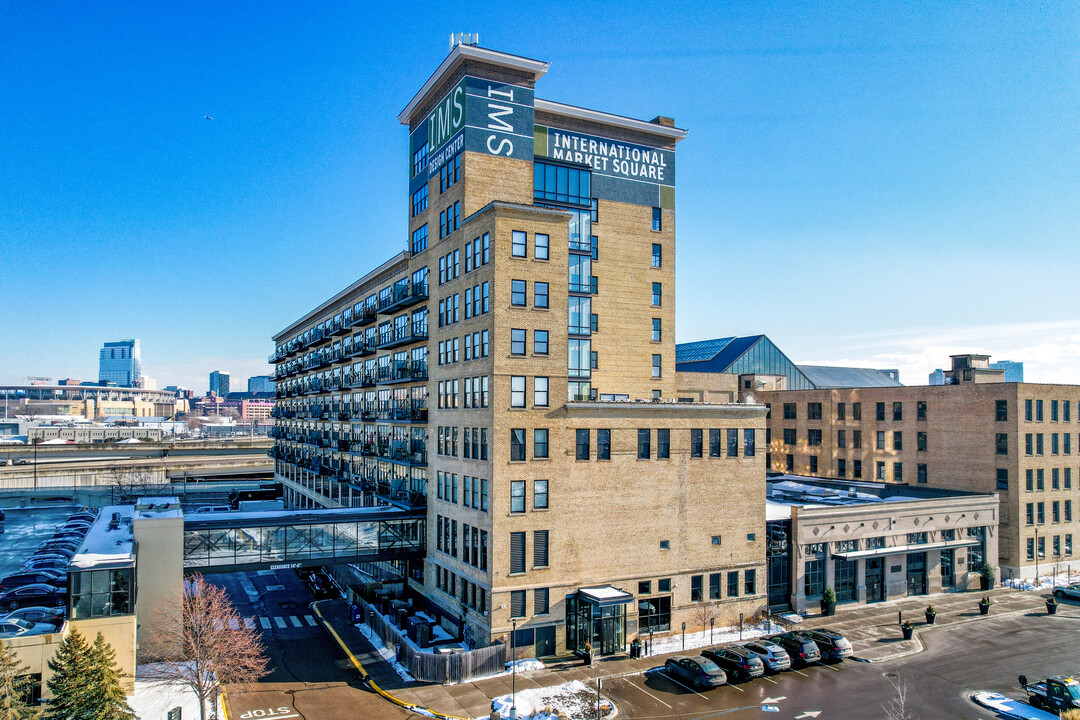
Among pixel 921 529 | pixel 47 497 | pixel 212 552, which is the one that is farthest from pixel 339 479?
pixel 47 497

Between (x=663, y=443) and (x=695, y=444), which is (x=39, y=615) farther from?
(x=695, y=444)

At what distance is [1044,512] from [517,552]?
4816 centimetres

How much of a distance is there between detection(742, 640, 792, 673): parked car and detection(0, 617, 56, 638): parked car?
3441 cm

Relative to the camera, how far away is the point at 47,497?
313ft

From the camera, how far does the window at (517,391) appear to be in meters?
37.5

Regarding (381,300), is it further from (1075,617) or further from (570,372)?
(1075,617)

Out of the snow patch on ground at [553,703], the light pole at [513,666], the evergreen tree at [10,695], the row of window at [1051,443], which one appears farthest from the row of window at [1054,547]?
the evergreen tree at [10,695]

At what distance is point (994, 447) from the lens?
186ft

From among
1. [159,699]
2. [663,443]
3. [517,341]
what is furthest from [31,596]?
[663,443]

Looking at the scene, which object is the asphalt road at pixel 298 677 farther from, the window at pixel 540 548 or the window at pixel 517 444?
the window at pixel 517 444

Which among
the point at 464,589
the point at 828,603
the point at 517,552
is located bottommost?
the point at 828,603

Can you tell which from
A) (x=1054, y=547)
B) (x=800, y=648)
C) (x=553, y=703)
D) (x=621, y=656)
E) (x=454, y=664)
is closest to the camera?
(x=553, y=703)

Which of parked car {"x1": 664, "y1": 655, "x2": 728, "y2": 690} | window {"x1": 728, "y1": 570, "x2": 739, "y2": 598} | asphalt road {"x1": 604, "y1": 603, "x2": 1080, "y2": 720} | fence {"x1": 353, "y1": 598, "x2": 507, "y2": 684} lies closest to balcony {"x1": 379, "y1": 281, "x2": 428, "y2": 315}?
fence {"x1": 353, "y1": 598, "x2": 507, "y2": 684}

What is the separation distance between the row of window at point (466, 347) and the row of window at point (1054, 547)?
49.3 meters
